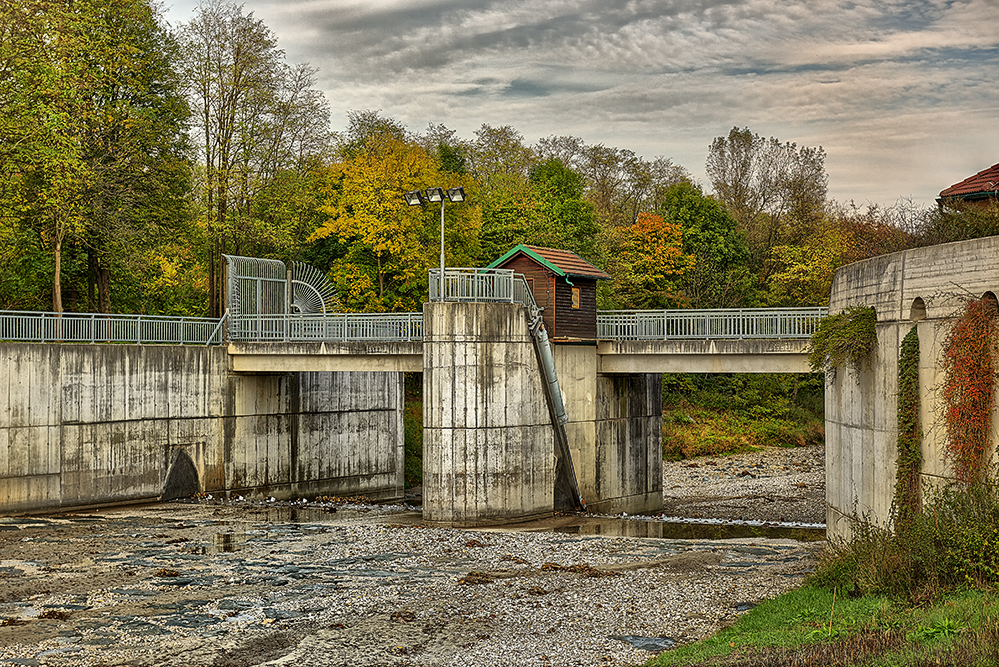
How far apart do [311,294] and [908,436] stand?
89.8 ft

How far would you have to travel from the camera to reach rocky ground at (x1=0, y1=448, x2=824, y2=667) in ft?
49.1

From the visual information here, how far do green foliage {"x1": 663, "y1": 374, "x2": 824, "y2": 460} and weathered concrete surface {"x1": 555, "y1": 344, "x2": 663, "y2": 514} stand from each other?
52.1 feet

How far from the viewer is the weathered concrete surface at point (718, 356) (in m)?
29.0

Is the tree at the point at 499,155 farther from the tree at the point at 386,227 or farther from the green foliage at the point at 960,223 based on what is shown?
the green foliage at the point at 960,223

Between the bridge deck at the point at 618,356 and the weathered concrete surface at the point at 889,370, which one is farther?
the bridge deck at the point at 618,356

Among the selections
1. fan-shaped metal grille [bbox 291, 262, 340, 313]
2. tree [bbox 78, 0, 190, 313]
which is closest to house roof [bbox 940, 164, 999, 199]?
fan-shaped metal grille [bbox 291, 262, 340, 313]

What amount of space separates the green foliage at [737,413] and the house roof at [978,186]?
27491 mm

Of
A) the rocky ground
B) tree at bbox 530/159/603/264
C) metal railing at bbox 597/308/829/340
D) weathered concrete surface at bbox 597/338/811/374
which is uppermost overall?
tree at bbox 530/159/603/264

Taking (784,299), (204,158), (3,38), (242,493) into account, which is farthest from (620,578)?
(784,299)

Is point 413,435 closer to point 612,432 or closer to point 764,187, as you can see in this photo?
point 612,432

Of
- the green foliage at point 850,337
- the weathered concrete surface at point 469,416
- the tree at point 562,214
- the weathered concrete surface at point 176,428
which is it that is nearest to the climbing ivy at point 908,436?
the green foliage at point 850,337

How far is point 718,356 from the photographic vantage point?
2983 centimetres

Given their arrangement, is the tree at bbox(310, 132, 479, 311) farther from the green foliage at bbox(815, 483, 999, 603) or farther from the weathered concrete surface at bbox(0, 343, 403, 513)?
the green foliage at bbox(815, 483, 999, 603)

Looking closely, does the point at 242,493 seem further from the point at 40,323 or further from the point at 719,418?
the point at 719,418
